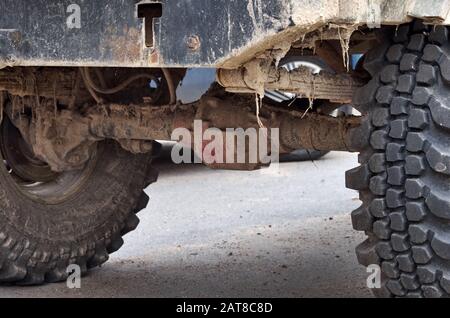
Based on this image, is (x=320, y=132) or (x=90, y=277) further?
(x=90, y=277)

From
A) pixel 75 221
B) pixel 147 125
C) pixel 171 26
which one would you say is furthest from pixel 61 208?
pixel 171 26

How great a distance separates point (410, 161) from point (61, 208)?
2.17m

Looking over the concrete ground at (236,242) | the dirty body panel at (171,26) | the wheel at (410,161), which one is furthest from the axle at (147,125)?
the concrete ground at (236,242)

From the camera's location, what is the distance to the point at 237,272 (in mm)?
4457

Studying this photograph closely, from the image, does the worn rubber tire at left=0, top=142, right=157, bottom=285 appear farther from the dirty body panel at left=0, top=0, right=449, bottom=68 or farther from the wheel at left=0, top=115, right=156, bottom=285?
the dirty body panel at left=0, top=0, right=449, bottom=68

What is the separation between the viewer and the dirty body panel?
7.78ft

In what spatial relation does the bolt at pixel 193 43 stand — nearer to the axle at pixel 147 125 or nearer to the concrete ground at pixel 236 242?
the axle at pixel 147 125

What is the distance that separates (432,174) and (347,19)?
0.51 meters

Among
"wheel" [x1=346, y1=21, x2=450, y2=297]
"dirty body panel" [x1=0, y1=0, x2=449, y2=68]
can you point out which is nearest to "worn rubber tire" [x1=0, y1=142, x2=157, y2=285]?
"dirty body panel" [x1=0, y1=0, x2=449, y2=68]

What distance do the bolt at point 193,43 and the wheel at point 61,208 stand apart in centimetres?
178

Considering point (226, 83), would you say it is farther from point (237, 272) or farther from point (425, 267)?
point (237, 272)

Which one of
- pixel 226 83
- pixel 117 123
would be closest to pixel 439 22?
pixel 226 83

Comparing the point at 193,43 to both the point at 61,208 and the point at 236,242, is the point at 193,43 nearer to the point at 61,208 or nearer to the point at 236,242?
the point at 61,208

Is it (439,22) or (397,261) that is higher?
(439,22)
